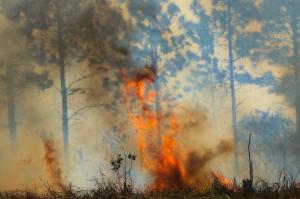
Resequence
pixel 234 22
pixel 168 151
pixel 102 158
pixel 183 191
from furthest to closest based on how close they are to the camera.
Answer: pixel 234 22, pixel 102 158, pixel 168 151, pixel 183 191

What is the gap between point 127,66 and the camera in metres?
16.5

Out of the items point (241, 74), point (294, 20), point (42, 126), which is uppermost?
point (294, 20)

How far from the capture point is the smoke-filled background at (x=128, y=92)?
1630 cm

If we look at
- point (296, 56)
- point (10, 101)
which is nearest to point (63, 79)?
point (10, 101)

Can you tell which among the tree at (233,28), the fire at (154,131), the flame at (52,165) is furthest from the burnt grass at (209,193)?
the tree at (233,28)

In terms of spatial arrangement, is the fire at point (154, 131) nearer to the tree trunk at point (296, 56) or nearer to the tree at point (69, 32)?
the tree at point (69, 32)

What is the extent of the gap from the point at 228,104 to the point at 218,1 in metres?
4.22

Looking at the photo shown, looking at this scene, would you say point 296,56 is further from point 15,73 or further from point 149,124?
point 15,73

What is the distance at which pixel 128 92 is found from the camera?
1653cm

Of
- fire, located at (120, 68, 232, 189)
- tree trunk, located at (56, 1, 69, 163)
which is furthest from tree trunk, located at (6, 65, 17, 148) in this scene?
fire, located at (120, 68, 232, 189)

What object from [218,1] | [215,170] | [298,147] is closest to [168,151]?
[215,170]

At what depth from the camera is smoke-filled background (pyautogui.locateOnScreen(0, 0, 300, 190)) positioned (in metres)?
16.3

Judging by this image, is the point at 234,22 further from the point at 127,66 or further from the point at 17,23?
the point at 17,23

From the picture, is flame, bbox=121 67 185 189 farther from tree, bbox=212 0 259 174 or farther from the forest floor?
the forest floor
